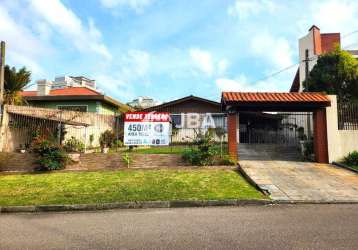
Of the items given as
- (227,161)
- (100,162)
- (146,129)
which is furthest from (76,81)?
(227,161)

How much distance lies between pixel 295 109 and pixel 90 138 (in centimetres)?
1232

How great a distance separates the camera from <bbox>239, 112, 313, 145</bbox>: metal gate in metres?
17.9

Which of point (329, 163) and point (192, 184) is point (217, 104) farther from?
point (192, 184)

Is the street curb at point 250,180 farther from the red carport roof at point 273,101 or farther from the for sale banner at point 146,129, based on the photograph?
the for sale banner at point 146,129

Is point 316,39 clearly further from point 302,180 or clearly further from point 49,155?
point 49,155

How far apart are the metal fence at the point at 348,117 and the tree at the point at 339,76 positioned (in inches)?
218

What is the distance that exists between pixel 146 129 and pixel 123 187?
5.25 meters

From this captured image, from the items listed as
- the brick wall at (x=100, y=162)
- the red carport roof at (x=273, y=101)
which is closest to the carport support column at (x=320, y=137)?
the red carport roof at (x=273, y=101)

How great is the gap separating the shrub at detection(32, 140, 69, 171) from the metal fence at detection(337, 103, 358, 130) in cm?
1250

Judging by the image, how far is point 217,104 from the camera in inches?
923

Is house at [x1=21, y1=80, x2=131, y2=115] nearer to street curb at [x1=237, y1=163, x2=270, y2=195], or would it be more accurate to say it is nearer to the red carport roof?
the red carport roof

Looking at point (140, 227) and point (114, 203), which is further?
point (114, 203)

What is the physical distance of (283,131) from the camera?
1998cm

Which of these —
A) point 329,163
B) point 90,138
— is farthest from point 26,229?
point 90,138
